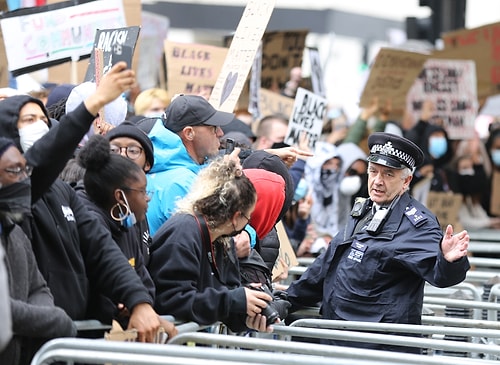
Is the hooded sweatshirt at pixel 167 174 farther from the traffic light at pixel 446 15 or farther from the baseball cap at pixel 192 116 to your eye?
the traffic light at pixel 446 15

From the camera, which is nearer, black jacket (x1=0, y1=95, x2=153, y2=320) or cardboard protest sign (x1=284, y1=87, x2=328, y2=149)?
black jacket (x1=0, y1=95, x2=153, y2=320)

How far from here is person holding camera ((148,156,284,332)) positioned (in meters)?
4.95

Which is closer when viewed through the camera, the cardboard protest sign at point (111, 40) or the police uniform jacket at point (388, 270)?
the police uniform jacket at point (388, 270)

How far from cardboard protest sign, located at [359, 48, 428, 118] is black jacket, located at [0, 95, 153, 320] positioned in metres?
7.81

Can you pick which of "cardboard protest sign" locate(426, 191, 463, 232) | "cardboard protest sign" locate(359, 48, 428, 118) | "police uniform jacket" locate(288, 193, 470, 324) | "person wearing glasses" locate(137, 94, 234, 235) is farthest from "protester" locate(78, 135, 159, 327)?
"cardboard protest sign" locate(426, 191, 463, 232)

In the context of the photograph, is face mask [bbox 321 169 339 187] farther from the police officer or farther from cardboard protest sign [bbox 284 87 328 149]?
→ the police officer

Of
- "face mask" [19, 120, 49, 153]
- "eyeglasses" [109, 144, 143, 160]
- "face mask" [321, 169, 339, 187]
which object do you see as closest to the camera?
"face mask" [19, 120, 49, 153]

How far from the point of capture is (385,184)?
6355 millimetres

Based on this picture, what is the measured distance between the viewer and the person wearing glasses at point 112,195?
4.70 meters

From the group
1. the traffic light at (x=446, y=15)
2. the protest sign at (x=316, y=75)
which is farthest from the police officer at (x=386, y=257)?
the traffic light at (x=446, y=15)

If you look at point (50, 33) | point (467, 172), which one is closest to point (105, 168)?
point (50, 33)

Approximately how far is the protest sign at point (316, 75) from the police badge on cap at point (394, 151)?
5174 mm

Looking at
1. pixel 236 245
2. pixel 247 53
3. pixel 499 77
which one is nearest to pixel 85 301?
pixel 236 245

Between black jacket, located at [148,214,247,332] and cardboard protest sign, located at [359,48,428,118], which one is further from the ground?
black jacket, located at [148,214,247,332]
